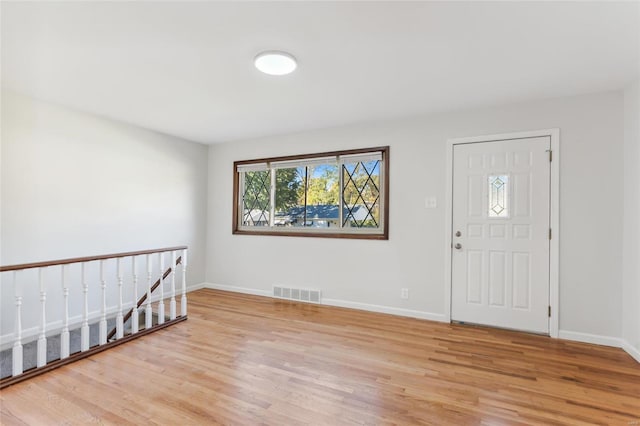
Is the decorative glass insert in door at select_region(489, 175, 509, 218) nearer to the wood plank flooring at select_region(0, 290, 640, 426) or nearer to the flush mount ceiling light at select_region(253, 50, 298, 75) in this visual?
the wood plank flooring at select_region(0, 290, 640, 426)

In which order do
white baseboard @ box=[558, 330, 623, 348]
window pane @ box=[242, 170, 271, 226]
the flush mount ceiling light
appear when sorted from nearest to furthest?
the flush mount ceiling light, white baseboard @ box=[558, 330, 623, 348], window pane @ box=[242, 170, 271, 226]

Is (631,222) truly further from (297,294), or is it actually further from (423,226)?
(297,294)

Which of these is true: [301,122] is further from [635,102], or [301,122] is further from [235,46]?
[635,102]

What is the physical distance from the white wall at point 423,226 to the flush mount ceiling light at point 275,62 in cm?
170

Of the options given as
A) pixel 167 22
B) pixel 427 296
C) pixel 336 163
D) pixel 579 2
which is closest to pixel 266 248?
pixel 336 163

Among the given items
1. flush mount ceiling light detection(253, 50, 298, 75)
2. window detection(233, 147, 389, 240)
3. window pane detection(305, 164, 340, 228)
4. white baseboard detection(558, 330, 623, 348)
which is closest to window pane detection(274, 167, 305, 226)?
window detection(233, 147, 389, 240)

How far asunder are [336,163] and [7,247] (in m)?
3.62

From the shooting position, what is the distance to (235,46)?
6.89ft

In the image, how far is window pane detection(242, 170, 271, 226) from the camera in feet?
15.3

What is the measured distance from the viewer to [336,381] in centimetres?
213

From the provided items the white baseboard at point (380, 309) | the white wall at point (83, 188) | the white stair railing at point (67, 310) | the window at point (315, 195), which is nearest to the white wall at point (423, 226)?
the white baseboard at point (380, 309)

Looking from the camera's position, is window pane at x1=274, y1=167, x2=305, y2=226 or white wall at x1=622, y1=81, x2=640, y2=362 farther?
window pane at x1=274, y1=167, x2=305, y2=226

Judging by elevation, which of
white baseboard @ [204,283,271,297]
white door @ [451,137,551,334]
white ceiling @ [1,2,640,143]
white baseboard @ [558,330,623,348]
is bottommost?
white baseboard @ [204,283,271,297]

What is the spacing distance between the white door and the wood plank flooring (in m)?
0.28
